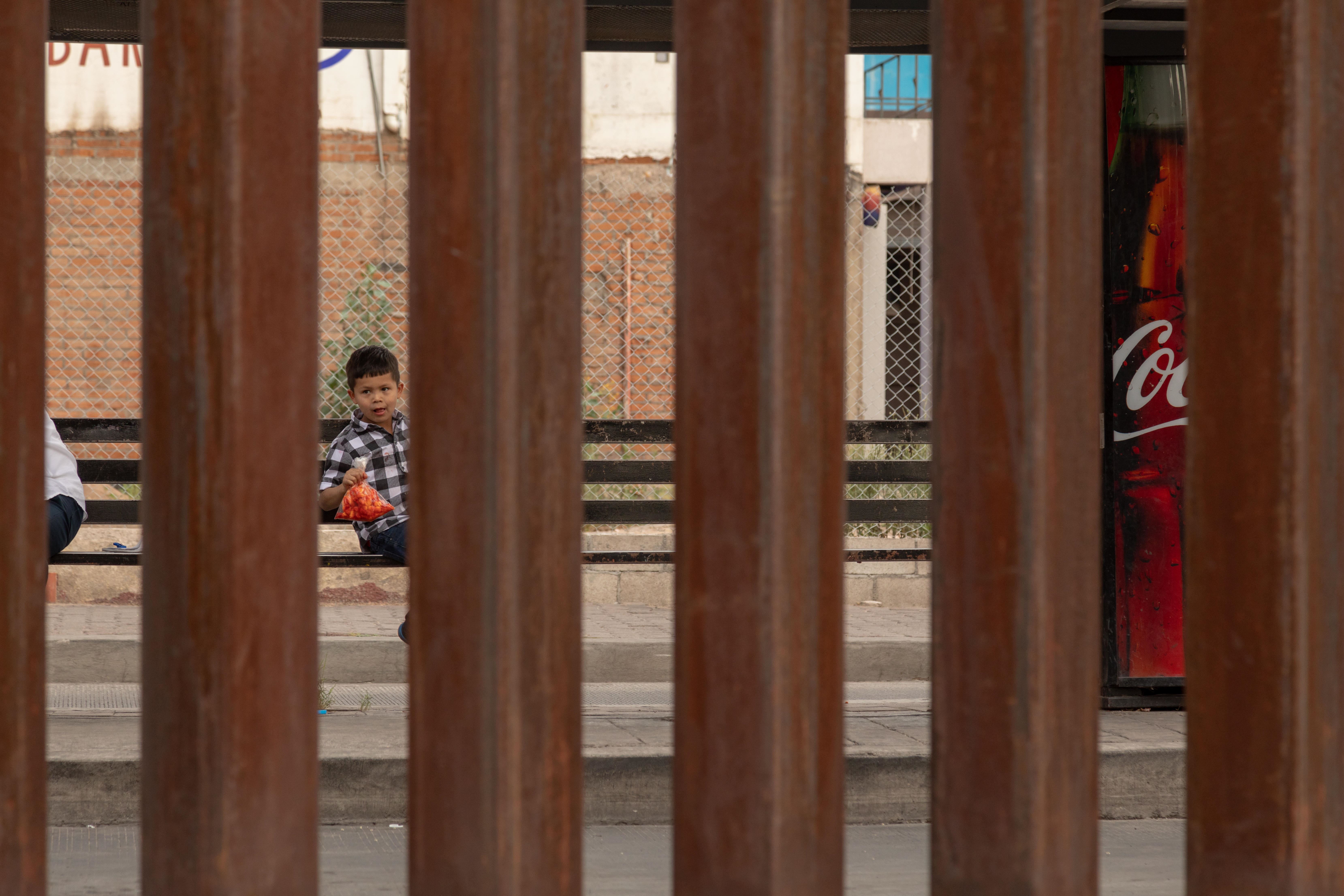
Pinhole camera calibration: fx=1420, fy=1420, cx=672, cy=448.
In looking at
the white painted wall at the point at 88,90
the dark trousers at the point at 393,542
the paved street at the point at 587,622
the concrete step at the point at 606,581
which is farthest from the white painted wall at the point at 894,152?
the dark trousers at the point at 393,542

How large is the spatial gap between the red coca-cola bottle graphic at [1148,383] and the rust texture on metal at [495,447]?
4221 millimetres

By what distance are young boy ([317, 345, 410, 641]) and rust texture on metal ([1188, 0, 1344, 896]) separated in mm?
3757

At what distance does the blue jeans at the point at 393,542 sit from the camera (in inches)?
208

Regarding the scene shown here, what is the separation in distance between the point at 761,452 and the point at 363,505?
3668mm

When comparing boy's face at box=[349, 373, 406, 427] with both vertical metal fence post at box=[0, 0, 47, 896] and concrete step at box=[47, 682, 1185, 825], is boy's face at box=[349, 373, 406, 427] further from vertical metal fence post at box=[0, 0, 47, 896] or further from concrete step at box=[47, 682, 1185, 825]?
vertical metal fence post at box=[0, 0, 47, 896]

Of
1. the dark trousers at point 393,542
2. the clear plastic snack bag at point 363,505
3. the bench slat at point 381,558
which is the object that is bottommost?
the bench slat at point 381,558

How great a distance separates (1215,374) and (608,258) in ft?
43.8

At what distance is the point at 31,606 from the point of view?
5.87ft

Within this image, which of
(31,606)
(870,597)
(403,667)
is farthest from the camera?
(870,597)

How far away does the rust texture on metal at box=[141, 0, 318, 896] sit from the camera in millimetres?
1739

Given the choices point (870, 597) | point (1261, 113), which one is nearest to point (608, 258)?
point (870, 597)

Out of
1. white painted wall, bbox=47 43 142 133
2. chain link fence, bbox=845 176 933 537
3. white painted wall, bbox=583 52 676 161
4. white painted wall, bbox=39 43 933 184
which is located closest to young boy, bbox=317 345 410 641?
chain link fence, bbox=845 176 933 537

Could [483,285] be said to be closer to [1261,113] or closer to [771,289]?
[771,289]

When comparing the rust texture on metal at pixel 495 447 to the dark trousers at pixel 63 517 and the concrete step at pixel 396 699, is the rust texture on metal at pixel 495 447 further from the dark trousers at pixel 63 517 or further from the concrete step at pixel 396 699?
the concrete step at pixel 396 699
